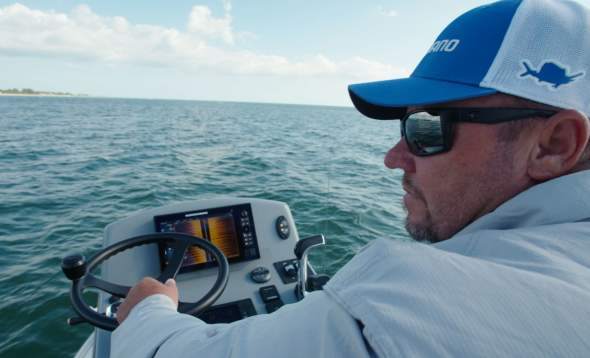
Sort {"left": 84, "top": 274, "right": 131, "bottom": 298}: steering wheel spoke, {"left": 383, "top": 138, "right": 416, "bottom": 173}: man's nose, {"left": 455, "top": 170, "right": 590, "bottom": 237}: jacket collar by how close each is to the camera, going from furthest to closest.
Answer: {"left": 84, "top": 274, "right": 131, "bottom": 298}: steering wheel spoke < {"left": 383, "top": 138, "right": 416, "bottom": 173}: man's nose < {"left": 455, "top": 170, "right": 590, "bottom": 237}: jacket collar

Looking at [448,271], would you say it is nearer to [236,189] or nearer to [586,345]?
[586,345]

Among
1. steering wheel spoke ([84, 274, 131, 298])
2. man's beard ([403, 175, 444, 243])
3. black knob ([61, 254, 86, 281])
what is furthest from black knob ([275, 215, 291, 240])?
man's beard ([403, 175, 444, 243])

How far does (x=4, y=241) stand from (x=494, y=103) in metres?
6.11

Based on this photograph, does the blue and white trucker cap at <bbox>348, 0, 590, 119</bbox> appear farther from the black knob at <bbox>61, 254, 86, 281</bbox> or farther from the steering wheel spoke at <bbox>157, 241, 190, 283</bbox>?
the black knob at <bbox>61, 254, 86, 281</bbox>

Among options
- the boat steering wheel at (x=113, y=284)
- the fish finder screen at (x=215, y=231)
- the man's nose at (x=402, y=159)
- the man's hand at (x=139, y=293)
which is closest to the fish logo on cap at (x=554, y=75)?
the man's nose at (x=402, y=159)

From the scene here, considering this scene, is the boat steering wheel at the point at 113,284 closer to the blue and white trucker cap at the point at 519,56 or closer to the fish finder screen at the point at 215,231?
the fish finder screen at the point at 215,231

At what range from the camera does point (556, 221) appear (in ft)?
2.30

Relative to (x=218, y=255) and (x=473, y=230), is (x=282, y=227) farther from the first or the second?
Result: (x=473, y=230)

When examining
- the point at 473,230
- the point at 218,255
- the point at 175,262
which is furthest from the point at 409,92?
the point at 175,262

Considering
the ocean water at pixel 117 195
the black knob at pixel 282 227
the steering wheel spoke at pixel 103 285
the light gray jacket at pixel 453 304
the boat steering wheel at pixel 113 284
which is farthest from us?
the ocean water at pixel 117 195

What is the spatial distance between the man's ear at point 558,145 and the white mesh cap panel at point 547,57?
0.12 feet

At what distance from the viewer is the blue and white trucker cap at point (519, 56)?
86cm

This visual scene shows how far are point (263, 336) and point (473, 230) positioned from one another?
0.51 metres

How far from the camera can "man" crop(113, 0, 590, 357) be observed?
0.46m
